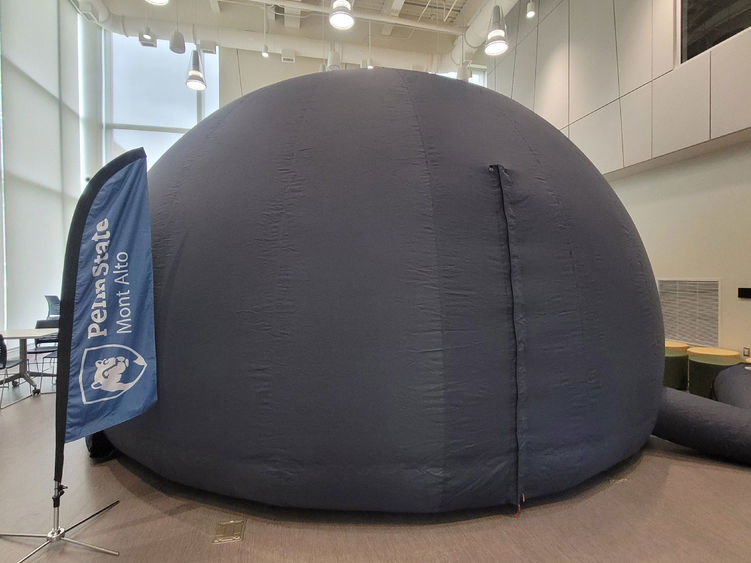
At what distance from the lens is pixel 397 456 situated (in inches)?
80.0

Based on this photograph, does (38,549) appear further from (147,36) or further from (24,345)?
(147,36)

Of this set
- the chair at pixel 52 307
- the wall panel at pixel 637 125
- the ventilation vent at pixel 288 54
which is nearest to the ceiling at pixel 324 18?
the ventilation vent at pixel 288 54

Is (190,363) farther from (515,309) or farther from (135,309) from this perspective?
(515,309)

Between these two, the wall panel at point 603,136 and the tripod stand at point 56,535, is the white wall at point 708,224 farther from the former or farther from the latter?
the tripod stand at point 56,535

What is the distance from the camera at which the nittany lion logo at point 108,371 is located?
204 cm

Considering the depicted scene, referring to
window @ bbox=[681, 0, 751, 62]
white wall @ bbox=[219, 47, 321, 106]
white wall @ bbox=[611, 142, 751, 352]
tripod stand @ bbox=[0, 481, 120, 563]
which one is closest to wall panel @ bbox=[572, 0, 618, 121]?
window @ bbox=[681, 0, 751, 62]

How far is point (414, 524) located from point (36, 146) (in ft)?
32.6

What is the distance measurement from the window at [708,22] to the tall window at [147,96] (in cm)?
1015

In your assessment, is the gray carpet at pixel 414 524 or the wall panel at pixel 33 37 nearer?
the gray carpet at pixel 414 524

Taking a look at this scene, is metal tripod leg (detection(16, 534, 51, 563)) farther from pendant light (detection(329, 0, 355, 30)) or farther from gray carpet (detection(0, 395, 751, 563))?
pendant light (detection(329, 0, 355, 30))

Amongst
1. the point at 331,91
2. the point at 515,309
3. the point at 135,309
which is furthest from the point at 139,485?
the point at 331,91

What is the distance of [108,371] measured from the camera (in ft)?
6.98

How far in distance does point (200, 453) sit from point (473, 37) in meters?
9.72

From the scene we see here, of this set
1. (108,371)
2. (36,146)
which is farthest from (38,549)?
(36,146)
